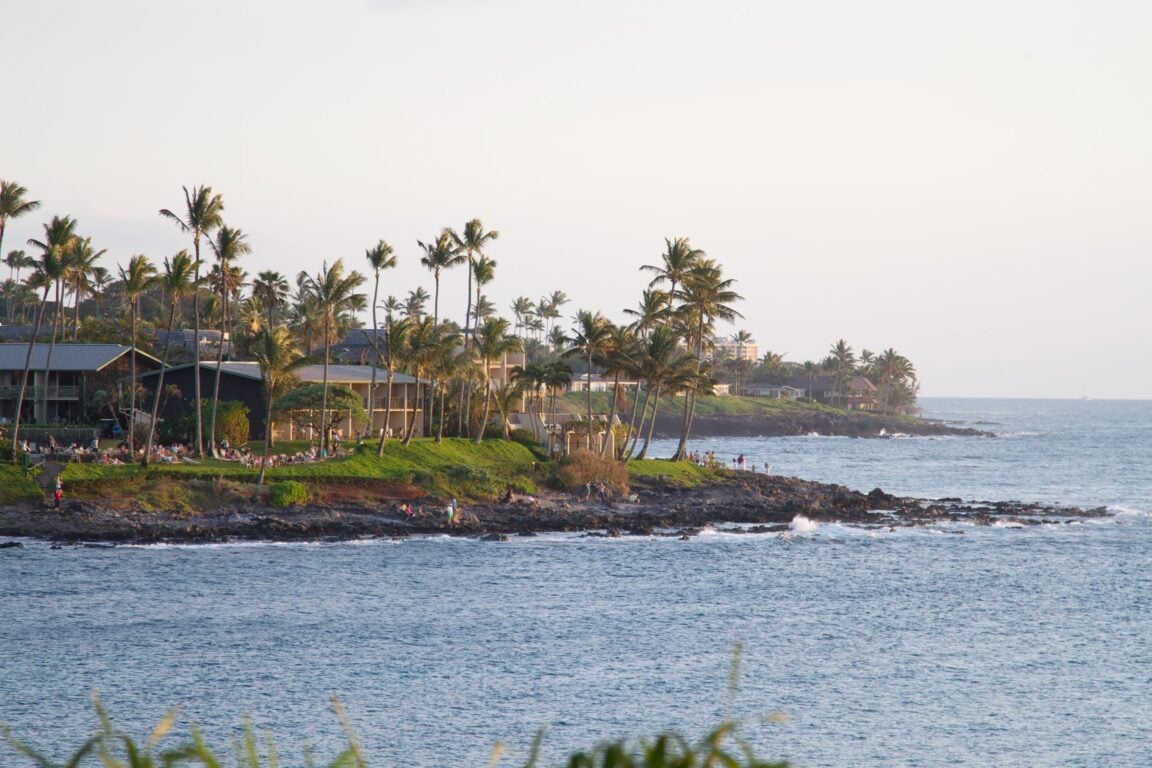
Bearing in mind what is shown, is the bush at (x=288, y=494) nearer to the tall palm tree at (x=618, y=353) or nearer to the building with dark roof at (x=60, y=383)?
the building with dark roof at (x=60, y=383)

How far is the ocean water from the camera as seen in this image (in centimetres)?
2670

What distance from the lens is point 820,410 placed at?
194625 millimetres

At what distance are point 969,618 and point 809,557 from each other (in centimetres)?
1455

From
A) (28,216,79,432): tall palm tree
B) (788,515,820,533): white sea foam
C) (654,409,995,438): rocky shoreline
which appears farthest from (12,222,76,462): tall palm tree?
(654,409,995,438): rocky shoreline

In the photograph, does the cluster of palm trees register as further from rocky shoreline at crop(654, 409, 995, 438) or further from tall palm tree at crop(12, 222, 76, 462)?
rocky shoreline at crop(654, 409, 995, 438)

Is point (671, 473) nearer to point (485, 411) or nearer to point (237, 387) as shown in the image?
point (485, 411)

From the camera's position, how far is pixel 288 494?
60.2 meters

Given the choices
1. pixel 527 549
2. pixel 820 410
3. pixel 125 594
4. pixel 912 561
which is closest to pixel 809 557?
pixel 912 561

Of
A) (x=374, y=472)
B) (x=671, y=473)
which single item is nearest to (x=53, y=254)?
(x=374, y=472)

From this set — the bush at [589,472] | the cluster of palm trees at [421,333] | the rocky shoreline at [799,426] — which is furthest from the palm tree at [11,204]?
the rocky shoreline at [799,426]

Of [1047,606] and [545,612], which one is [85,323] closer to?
[545,612]

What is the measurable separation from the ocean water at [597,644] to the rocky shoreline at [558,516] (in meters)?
2.62

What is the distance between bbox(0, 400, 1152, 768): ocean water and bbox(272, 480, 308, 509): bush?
243 inches

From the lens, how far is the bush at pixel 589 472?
73875 millimetres
